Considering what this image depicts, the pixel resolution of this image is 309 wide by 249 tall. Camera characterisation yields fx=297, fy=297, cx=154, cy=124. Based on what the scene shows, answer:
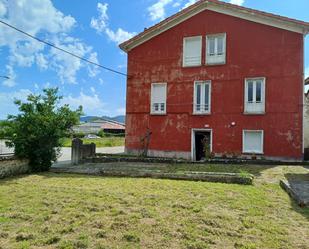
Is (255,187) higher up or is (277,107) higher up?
(277,107)

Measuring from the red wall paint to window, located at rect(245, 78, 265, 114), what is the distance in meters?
0.29

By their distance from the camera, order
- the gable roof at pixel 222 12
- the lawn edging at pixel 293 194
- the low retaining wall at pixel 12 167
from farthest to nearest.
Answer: the gable roof at pixel 222 12 → the low retaining wall at pixel 12 167 → the lawn edging at pixel 293 194

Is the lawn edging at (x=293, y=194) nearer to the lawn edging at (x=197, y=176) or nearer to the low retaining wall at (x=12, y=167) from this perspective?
the lawn edging at (x=197, y=176)

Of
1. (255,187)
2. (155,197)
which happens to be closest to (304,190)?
(255,187)

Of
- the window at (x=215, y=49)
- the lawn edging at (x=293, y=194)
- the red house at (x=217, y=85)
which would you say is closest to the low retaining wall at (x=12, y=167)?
the red house at (x=217, y=85)

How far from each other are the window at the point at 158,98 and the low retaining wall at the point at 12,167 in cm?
975

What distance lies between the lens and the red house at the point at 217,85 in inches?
644

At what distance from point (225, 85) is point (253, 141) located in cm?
369

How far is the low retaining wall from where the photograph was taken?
35.7 ft

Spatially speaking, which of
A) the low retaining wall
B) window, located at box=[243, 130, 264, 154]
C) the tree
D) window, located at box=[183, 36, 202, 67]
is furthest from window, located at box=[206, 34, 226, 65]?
the low retaining wall

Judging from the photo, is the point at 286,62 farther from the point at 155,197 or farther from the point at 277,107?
the point at 155,197

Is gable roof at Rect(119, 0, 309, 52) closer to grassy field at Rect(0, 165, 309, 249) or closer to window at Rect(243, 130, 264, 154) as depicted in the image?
window at Rect(243, 130, 264, 154)

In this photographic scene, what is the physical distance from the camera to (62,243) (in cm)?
463

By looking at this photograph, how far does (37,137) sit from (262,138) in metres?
11.8
